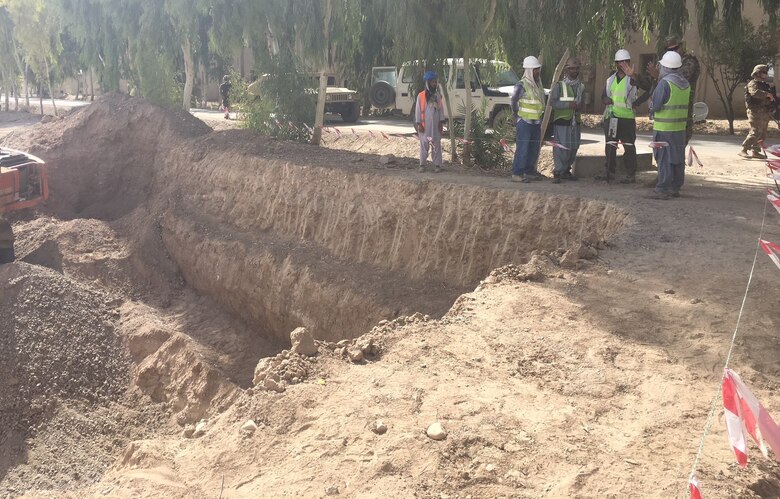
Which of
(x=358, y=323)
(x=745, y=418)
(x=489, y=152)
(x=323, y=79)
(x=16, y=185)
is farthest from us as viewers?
(x=323, y=79)

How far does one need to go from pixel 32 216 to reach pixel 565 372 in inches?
535

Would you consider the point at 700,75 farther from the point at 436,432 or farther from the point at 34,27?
the point at 34,27

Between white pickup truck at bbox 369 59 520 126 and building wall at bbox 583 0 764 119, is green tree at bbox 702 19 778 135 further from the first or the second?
white pickup truck at bbox 369 59 520 126

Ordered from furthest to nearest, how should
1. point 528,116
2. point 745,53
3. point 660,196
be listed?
point 745,53, point 528,116, point 660,196

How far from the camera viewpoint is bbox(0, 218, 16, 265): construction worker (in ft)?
38.2

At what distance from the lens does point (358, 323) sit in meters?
10.2

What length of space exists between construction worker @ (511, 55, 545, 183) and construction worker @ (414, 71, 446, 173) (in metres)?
1.47

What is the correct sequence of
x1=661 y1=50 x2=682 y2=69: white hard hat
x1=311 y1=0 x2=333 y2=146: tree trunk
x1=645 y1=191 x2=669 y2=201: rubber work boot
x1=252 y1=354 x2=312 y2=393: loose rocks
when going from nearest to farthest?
x1=252 y1=354 x2=312 y2=393: loose rocks → x1=661 y1=50 x2=682 y2=69: white hard hat → x1=645 y1=191 x2=669 y2=201: rubber work boot → x1=311 y1=0 x2=333 y2=146: tree trunk

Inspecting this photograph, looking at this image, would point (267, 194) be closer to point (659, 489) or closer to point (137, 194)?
point (137, 194)

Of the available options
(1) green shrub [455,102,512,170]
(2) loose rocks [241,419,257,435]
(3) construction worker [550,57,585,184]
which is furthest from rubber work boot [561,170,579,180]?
(2) loose rocks [241,419,257,435]

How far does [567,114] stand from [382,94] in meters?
13.3

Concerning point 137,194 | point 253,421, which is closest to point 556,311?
point 253,421

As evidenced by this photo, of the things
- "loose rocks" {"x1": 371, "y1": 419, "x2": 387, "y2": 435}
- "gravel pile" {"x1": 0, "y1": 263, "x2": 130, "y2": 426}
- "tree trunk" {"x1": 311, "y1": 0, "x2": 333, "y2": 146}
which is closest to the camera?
"loose rocks" {"x1": 371, "y1": 419, "x2": 387, "y2": 435}

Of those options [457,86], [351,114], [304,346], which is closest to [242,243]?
[304,346]
